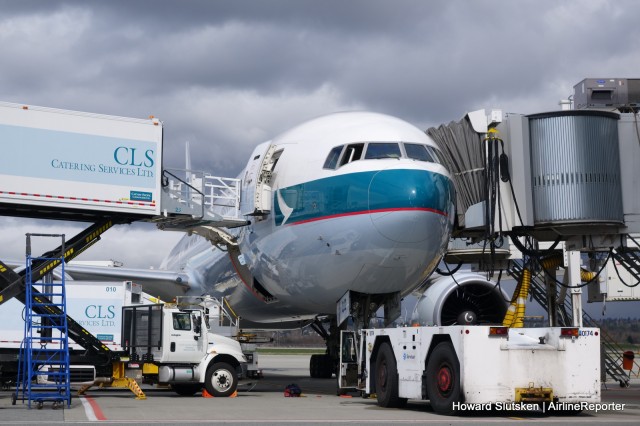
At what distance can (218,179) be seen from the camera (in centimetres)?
1820

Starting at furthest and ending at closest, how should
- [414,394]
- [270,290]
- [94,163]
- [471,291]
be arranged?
[471,291], [270,290], [94,163], [414,394]

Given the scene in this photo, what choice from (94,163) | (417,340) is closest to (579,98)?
(417,340)

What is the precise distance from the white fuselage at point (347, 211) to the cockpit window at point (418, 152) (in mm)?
20

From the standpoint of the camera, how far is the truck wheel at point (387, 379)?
13345 mm

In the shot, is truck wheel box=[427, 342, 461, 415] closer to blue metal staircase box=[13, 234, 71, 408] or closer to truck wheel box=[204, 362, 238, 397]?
truck wheel box=[204, 362, 238, 397]

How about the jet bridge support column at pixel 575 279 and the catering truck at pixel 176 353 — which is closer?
the catering truck at pixel 176 353

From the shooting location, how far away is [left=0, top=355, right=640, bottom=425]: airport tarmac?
11016 mm

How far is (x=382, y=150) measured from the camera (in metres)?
15.5

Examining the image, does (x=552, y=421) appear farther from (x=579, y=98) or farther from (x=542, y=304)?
(x=542, y=304)

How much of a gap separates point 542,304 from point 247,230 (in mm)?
10718

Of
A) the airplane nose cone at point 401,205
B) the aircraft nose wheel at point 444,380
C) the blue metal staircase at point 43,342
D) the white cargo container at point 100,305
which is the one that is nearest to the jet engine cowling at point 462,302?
the airplane nose cone at point 401,205

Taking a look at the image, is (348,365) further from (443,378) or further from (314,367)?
(314,367)

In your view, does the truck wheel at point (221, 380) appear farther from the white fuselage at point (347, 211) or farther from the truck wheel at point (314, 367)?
the truck wheel at point (314, 367)

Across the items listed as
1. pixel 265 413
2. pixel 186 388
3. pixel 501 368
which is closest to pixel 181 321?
pixel 186 388
